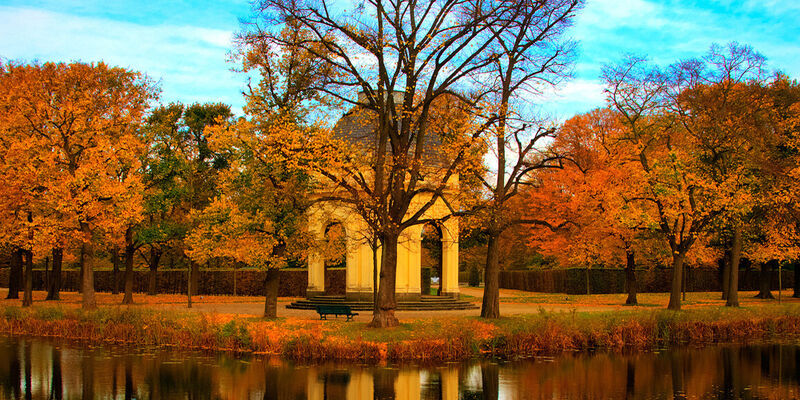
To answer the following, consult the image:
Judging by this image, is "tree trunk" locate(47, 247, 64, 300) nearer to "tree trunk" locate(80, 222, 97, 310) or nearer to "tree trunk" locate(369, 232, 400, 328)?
"tree trunk" locate(80, 222, 97, 310)

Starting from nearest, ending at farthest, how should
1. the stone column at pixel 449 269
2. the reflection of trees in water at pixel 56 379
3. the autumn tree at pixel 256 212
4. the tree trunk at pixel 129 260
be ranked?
the reflection of trees in water at pixel 56 379 → the autumn tree at pixel 256 212 → the tree trunk at pixel 129 260 → the stone column at pixel 449 269

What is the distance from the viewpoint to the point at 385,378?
51.2 feet

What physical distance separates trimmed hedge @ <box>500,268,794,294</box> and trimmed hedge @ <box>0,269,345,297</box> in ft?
60.9

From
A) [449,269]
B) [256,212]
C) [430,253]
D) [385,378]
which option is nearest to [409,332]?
[385,378]

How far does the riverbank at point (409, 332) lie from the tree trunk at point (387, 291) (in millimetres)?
513

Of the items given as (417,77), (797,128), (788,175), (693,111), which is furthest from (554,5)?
(797,128)

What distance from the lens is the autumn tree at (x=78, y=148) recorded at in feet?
87.9

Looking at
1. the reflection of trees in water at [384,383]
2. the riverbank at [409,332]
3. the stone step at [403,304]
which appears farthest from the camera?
the stone step at [403,304]

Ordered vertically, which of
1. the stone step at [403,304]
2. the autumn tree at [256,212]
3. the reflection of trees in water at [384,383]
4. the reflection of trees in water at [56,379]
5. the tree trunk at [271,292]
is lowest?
the reflection of trees in water at [56,379]

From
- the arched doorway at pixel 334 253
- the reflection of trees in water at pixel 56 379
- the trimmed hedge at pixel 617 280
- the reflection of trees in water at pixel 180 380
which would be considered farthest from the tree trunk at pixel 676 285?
the reflection of trees in water at pixel 56 379

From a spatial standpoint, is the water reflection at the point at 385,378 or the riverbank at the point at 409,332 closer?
the water reflection at the point at 385,378

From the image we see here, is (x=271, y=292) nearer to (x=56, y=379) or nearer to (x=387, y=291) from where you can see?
(x=387, y=291)

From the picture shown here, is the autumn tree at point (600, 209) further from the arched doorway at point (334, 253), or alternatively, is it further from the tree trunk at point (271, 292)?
the tree trunk at point (271, 292)

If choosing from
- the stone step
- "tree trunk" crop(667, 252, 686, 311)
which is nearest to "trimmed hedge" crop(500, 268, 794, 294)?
the stone step
